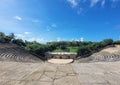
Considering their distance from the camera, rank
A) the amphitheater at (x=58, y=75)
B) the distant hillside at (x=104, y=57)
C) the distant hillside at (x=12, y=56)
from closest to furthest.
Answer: the amphitheater at (x=58, y=75)
the distant hillside at (x=12, y=56)
the distant hillside at (x=104, y=57)

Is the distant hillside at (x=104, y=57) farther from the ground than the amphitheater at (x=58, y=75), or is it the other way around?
the amphitheater at (x=58, y=75)

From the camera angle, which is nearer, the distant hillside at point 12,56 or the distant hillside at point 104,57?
the distant hillside at point 12,56

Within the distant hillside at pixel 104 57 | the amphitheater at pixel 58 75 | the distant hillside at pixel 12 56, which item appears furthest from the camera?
the distant hillside at pixel 104 57

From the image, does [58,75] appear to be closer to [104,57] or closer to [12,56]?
[12,56]

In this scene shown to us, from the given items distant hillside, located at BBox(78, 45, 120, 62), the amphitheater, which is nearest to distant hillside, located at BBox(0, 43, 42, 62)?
the amphitheater

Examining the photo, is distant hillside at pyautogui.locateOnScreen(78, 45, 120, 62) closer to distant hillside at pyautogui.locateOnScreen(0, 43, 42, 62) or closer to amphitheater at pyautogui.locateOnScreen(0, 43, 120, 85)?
amphitheater at pyautogui.locateOnScreen(0, 43, 120, 85)

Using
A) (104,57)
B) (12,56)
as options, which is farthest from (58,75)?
(104,57)

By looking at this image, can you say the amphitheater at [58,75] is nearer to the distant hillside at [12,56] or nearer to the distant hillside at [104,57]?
the distant hillside at [12,56]

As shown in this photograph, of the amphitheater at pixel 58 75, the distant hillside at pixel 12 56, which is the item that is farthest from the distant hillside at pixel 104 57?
the distant hillside at pixel 12 56

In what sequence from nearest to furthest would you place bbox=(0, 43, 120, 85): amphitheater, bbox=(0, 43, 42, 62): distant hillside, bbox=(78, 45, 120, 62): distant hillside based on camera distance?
bbox=(0, 43, 120, 85): amphitheater < bbox=(0, 43, 42, 62): distant hillside < bbox=(78, 45, 120, 62): distant hillside

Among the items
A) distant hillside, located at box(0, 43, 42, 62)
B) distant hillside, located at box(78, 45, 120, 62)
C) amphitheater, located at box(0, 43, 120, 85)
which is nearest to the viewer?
amphitheater, located at box(0, 43, 120, 85)

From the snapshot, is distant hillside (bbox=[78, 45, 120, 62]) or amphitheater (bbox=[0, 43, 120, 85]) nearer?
amphitheater (bbox=[0, 43, 120, 85])

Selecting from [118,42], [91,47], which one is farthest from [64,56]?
[118,42]

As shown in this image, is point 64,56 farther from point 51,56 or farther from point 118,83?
point 118,83
